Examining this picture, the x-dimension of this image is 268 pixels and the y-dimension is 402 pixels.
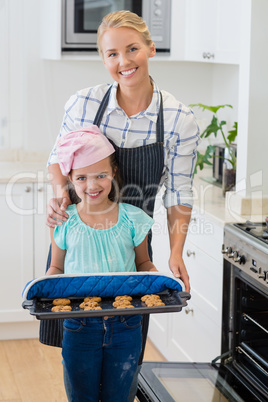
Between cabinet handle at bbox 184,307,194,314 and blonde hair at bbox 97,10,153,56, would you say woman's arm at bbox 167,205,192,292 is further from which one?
cabinet handle at bbox 184,307,194,314

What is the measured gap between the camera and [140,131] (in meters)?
2.18

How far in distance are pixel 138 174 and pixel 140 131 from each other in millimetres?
148

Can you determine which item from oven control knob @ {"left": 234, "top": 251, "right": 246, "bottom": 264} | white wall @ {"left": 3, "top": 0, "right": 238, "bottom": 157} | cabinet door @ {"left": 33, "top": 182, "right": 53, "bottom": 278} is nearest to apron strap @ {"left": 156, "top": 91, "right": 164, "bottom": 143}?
oven control knob @ {"left": 234, "top": 251, "right": 246, "bottom": 264}

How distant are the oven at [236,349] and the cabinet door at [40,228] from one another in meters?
1.21

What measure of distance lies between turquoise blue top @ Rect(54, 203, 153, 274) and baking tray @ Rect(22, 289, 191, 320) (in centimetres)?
11

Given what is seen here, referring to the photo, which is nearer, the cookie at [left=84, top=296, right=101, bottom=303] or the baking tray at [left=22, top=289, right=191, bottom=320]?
the baking tray at [left=22, top=289, right=191, bottom=320]

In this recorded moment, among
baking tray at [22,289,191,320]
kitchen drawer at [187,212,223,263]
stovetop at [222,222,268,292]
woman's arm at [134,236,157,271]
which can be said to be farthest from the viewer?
kitchen drawer at [187,212,223,263]

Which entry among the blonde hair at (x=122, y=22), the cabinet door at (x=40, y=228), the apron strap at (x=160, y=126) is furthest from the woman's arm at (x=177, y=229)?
the cabinet door at (x=40, y=228)

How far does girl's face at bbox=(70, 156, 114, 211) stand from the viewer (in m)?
2.03

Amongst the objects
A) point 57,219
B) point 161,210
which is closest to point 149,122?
point 57,219

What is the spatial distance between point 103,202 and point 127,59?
438 millimetres

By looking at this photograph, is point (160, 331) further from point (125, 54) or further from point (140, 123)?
point (125, 54)

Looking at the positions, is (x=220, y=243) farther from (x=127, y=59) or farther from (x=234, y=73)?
(x=234, y=73)

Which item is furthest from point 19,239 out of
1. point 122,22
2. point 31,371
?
point 122,22
